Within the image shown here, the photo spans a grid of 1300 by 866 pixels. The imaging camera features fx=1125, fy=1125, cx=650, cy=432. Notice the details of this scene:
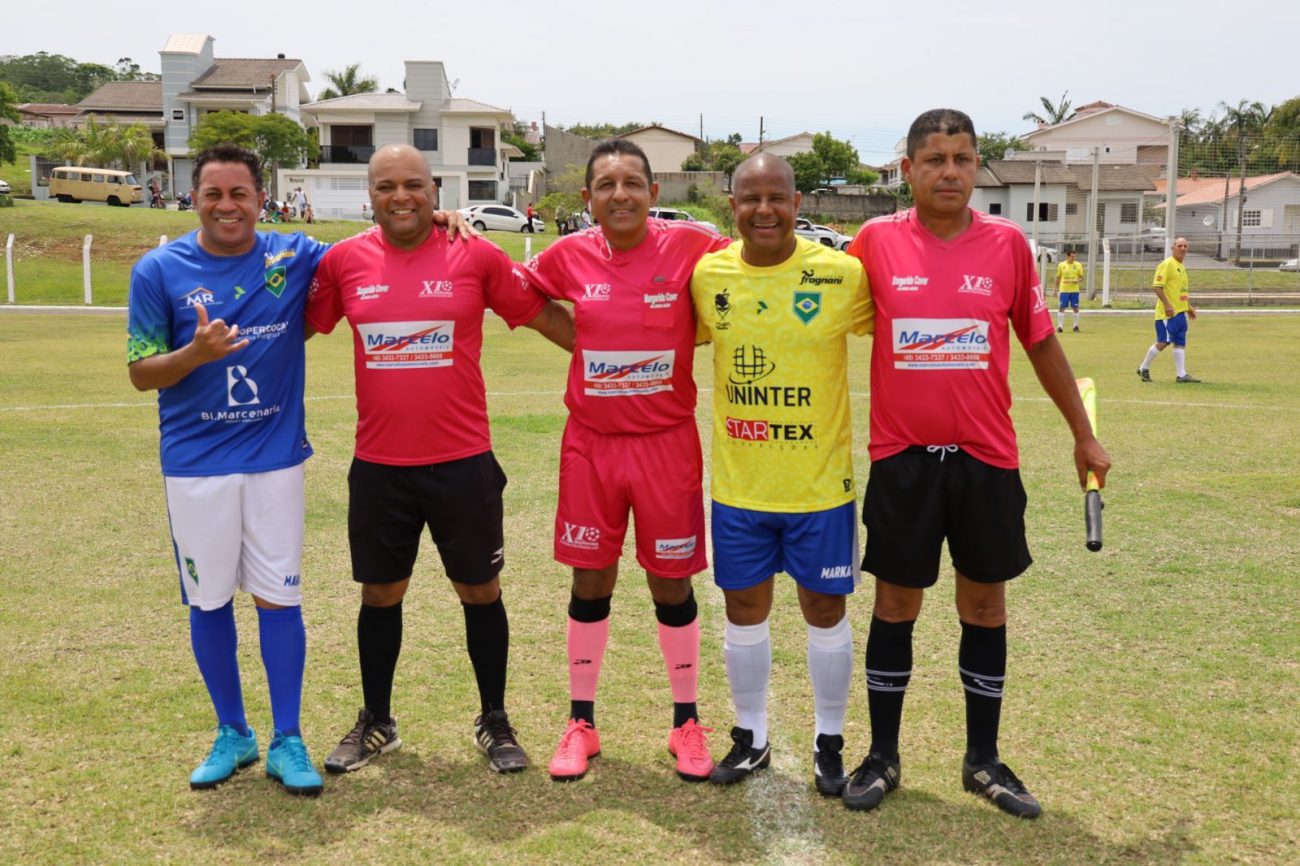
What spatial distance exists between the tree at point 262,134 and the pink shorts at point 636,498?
180 feet

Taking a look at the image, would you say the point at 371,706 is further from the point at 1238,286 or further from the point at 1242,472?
the point at 1238,286

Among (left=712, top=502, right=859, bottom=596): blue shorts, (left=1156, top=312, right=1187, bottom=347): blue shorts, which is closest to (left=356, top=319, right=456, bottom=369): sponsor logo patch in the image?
(left=712, top=502, right=859, bottom=596): blue shorts

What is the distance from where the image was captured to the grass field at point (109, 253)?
34.7 metres

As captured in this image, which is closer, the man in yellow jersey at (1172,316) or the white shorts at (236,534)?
the white shorts at (236,534)

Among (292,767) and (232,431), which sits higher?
(232,431)

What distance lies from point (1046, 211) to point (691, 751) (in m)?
66.8

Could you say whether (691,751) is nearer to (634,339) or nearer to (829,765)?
(829,765)

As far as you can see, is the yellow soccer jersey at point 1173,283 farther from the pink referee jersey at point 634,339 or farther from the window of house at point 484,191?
the window of house at point 484,191

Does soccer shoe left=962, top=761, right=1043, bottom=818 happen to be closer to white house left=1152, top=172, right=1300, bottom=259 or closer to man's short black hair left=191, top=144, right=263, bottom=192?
man's short black hair left=191, top=144, right=263, bottom=192

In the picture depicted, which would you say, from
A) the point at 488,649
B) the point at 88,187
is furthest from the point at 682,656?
the point at 88,187

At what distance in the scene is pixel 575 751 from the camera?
452 cm

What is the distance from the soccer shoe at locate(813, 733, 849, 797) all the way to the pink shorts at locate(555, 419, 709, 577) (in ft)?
2.77

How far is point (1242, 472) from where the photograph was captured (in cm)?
1016

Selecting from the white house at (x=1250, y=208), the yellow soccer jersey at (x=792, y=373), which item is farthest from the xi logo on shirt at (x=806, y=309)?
the white house at (x=1250, y=208)
